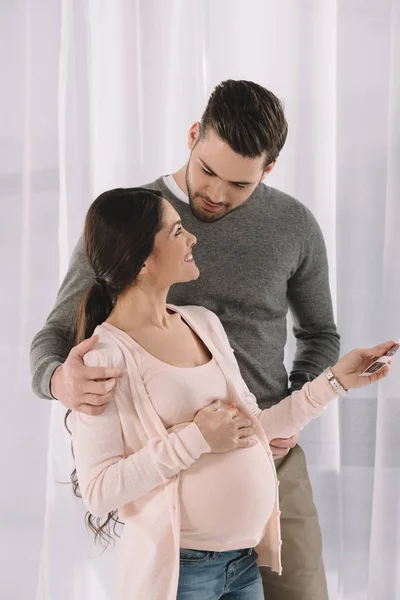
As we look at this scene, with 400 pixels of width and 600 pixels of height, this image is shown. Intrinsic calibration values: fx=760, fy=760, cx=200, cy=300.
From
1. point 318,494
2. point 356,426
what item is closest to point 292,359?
point 356,426

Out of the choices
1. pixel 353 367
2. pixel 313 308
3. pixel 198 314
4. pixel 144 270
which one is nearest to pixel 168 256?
pixel 144 270

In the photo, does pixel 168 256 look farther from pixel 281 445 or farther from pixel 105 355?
pixel 281 445

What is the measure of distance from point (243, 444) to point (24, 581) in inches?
47.0

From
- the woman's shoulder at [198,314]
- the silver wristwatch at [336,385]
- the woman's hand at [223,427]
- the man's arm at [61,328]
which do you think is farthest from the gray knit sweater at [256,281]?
the woman's hand at [223,427]

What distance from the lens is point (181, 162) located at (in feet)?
6.33

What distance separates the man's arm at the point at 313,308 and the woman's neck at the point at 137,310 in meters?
0.46

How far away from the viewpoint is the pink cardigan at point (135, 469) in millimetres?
1215

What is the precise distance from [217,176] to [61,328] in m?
0.44

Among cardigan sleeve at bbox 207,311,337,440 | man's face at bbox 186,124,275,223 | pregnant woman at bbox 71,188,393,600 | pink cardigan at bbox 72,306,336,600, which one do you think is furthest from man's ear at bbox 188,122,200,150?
pink cardigan at bbox 72,306,336,600

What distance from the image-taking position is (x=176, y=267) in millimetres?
1346

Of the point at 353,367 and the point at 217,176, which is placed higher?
the point at 217,176

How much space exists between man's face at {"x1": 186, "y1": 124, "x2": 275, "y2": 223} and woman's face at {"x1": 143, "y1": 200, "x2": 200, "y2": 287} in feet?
0.52

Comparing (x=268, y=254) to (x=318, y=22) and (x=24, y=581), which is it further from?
(x=24, y=581)

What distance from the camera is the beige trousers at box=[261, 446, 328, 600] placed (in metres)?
1.59
